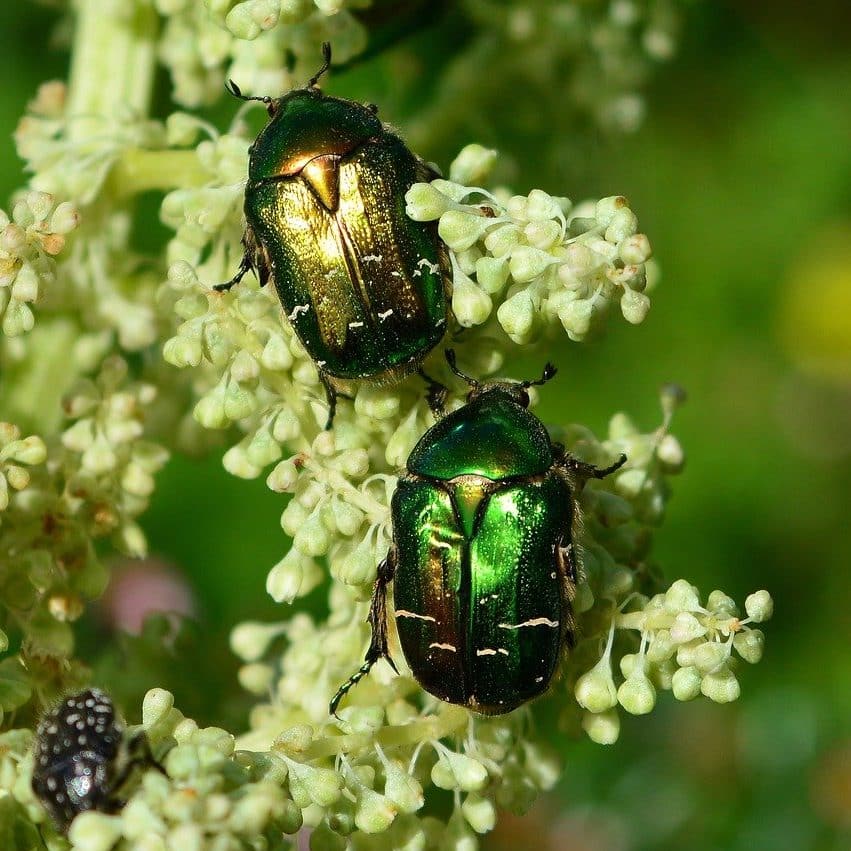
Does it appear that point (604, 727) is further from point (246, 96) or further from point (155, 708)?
point (246, 96)

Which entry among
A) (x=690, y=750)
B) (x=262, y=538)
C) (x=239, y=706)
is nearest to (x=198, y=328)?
(x=239, y=706)

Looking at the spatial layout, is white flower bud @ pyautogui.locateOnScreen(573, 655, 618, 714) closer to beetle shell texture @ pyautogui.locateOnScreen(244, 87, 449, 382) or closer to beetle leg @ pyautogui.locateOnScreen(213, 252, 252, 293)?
beetle shell texture @ pyautogui.locateOnScreen(244, 87, 449, 382)

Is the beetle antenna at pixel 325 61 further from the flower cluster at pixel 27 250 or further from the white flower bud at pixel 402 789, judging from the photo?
the white flower bud at pixel 402 789

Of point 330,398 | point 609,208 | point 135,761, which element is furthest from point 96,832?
point 609,208

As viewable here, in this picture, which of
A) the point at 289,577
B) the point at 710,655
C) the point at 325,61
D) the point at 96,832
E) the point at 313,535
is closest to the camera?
the point at 96,832

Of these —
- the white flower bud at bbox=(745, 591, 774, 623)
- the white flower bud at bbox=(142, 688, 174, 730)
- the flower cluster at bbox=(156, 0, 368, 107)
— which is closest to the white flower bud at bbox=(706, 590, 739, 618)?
the white flower bud at bbox=(745, 591, 774, 623)

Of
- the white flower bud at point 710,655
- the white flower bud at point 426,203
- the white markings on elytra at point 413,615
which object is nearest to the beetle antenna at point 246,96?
the white flower bud at point 426,203

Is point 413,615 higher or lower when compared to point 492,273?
lower
